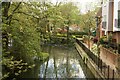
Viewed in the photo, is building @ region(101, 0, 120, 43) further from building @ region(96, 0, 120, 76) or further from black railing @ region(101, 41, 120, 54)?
black railing @ region(101, 41, 120, 54)

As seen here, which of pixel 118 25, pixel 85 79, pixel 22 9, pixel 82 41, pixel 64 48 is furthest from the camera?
pixel 82 41

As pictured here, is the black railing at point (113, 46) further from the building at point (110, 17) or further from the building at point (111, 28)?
the building at point (110, 17)

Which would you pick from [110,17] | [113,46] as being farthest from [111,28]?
[113,46]

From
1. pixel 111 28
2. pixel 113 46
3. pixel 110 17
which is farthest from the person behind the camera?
pixel 110 17

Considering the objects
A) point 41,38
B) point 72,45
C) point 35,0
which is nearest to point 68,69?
point 41,38

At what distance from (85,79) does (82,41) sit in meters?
4.67

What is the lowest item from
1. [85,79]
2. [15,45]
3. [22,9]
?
[85,79]

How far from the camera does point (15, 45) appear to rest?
3.98m

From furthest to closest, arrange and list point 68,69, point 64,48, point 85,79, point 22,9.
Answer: point 64,48 → point 68,69 → point 85,79 → point 22,9

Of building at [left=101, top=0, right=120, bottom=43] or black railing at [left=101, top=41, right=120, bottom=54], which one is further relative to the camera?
building at [left=101, top=0, right=120, bottom=43]

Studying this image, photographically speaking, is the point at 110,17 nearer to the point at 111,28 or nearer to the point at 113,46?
the point at 111,28

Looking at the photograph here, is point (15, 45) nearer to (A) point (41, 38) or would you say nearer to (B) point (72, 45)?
(A) point (41, 38)

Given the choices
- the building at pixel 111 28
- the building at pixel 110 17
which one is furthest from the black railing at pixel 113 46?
the building at pixel 110 17

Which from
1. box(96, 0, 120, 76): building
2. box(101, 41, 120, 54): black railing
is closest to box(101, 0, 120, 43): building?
box(96, 0, 120, 76): building
